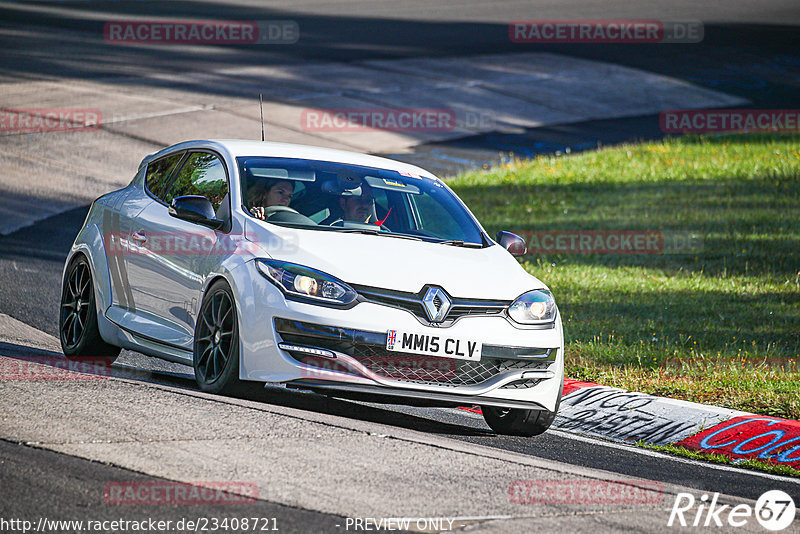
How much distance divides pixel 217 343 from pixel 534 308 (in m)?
1.92

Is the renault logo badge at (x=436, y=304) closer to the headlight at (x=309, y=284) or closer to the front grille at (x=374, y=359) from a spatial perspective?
the front grille at (x=374, y=359)

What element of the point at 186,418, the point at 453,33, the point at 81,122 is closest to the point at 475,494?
the point at 186,418

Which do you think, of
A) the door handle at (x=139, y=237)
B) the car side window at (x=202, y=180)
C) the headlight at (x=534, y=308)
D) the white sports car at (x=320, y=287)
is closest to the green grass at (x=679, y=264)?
the headlight at (x=534, y=308)

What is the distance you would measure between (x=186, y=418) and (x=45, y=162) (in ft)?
44.6

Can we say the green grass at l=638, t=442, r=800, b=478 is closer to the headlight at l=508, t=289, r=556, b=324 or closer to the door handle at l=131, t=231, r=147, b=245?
the headlight at l=508, t=289, r=556, b=324

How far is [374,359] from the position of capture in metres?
7.02

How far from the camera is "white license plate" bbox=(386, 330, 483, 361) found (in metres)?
7.00

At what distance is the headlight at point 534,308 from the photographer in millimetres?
7379

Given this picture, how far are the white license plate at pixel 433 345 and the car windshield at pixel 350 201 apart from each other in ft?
3.53

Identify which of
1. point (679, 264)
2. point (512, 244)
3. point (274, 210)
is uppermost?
point (274, 210)

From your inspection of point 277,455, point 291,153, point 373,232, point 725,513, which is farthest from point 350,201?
point 725,513

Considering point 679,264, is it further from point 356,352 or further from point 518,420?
point 356,352

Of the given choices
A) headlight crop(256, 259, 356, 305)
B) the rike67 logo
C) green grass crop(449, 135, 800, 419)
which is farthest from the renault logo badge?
green grass crop(449, 135, 800, 419)

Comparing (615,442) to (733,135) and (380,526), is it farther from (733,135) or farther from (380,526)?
(733,135)
